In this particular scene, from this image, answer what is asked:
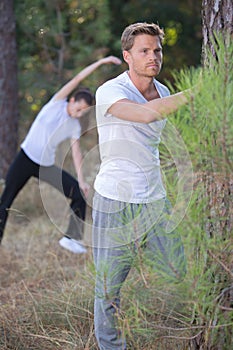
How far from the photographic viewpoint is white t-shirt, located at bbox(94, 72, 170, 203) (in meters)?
2.98

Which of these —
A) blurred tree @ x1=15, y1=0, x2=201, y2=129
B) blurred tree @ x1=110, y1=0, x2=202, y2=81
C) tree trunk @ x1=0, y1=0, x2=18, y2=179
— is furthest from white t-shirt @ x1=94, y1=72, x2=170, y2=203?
blurred tree @ x1=110, y1=0, x2=202, y2=81

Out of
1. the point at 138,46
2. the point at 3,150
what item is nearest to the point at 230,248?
the point at 138,46

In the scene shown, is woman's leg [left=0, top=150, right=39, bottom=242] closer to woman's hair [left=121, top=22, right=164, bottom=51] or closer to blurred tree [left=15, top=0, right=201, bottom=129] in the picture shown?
woman's hair [left=121, top=22, right=164, bottom=51]

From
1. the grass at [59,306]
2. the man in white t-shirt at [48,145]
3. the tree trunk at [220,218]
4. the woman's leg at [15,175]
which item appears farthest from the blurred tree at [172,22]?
the tree trunk at [220,218]

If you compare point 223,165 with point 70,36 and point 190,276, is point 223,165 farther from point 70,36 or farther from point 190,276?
point 70,36

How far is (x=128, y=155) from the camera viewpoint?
3.02 meters

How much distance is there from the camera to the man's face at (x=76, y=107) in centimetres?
552

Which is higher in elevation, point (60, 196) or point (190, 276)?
point (190, 276)

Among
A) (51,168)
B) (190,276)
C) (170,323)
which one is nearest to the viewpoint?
(190,276)

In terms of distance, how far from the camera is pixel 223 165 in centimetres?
219

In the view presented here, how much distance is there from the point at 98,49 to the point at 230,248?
323 inches

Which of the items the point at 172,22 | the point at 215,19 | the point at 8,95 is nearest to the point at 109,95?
the point at 215,19

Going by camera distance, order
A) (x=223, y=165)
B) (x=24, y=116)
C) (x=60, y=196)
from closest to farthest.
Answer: (x=223, y=165) → (x=60, y=196) → (x=24, y=116)

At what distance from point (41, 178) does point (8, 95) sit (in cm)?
235
